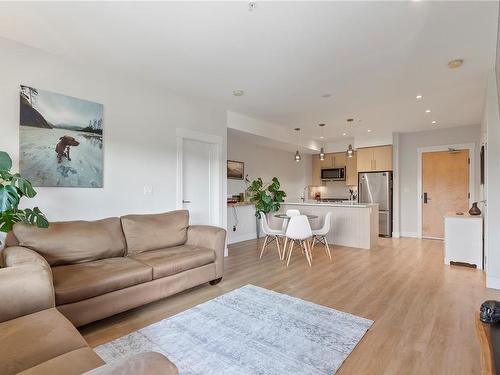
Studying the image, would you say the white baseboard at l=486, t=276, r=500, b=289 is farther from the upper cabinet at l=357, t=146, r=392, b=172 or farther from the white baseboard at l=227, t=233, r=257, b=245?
the white baseboard at l=227, t=233, r=257, b=245

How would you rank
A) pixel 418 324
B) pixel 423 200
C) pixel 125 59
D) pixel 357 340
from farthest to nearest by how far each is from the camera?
pixel 423 200 → pixel 125 59 → pixel 418 324 → pixel 357 340

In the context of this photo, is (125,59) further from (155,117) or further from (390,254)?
(390,254)

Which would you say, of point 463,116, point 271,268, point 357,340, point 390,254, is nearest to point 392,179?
point 463,116

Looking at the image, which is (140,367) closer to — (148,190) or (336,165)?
(148,190)

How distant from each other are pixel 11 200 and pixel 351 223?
528 centimetres

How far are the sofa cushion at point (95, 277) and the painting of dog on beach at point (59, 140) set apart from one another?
1.04 meters

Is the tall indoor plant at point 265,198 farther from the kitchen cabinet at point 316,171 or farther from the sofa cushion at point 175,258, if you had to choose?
the kitchen cabinet at point 316,171

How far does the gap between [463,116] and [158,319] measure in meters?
6.38

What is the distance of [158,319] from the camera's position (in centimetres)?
241

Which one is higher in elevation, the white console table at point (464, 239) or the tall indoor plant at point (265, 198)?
the tall indoor plant at point (265, 198)

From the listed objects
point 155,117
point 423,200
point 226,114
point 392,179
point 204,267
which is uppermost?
point 226,114

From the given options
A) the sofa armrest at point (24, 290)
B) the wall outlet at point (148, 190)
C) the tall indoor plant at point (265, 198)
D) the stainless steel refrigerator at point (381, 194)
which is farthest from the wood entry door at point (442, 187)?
the sofa armrest at point (24, 290)

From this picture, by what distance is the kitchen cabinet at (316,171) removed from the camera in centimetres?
849

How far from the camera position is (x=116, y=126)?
335cm
